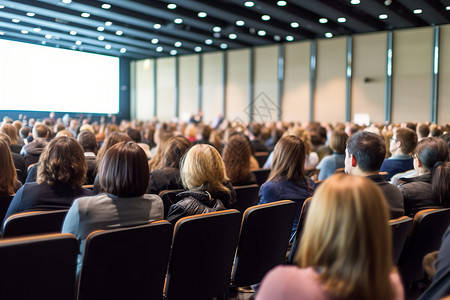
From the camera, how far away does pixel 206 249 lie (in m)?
2.28

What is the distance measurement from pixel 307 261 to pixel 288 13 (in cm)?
960

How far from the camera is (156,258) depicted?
6.95 feet

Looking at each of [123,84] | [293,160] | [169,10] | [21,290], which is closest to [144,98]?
[123,84]

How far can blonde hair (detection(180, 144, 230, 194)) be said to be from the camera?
2674mm

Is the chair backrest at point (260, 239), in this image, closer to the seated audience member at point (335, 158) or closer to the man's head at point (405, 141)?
the man's head at point (405, 141)

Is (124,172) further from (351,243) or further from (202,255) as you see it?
(351,243)

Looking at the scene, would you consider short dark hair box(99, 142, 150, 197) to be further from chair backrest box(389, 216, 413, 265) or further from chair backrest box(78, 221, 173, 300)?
chair backrest box(389, 216, 413, 265)

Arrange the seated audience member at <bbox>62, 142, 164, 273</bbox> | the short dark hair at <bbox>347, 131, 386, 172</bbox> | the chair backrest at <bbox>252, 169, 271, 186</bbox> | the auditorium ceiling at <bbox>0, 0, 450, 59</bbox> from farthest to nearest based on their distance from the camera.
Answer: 1. the auditorium ceiling at <bbox>0, 0, 450, 59</bbox>
2. the chair backrest at <bbox>252, 169, 271, 186</bbox>
3. the short dark hair at <bbox>347, 131, 386, 172</bbox>
4. the seated audience member at <bbox>62, 142, 164, 273</bbox>

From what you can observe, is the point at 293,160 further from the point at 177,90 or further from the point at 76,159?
the point at 177,90

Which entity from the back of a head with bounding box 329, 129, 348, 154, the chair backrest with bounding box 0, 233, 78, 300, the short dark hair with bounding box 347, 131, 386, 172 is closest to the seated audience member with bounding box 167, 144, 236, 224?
the chair backrest with bounding box 0, 233, 78, 300

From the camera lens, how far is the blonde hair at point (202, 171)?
2.67 metres

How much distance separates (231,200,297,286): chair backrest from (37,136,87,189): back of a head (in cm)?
123

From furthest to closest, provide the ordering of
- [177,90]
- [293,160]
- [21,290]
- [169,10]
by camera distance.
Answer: [177,90] → [169,10] → [293,160] → [21,290]

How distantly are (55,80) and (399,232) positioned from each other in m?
7.30
